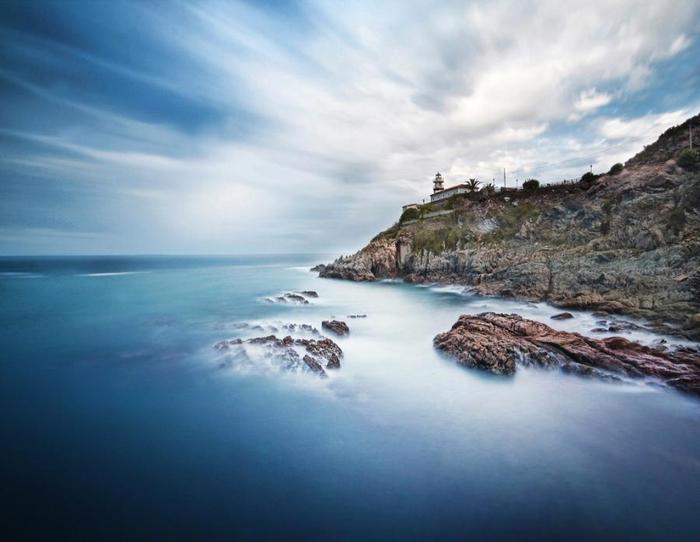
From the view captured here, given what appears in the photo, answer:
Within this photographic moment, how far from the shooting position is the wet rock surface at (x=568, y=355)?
39.3 ft

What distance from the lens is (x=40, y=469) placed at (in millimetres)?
7758

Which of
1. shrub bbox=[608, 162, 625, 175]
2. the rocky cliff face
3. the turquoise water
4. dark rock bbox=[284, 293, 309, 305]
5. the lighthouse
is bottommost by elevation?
the turquoise water

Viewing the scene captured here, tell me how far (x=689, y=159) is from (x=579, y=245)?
1160 centimetres

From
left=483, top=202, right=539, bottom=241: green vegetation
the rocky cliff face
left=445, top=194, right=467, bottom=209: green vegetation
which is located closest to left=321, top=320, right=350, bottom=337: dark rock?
the rocky cliff face

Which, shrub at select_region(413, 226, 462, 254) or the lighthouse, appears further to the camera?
the lighthouse

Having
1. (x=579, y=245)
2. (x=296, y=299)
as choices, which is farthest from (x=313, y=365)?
(x=579, y=245)

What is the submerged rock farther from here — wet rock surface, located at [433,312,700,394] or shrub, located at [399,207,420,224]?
shrub, located at [399,207,420,224]

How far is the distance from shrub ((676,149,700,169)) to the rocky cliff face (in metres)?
0.33

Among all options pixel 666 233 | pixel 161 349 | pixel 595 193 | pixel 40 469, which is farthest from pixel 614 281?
pixel 40 469

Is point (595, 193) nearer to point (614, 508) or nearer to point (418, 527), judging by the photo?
point (614, 508)

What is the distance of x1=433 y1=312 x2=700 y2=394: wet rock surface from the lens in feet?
39.3

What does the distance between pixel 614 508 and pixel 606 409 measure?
4.55 m

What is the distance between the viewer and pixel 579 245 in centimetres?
3334

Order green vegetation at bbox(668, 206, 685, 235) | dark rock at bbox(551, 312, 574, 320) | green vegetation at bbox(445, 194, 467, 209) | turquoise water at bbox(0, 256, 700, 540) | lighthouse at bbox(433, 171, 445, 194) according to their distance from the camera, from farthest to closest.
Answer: lighthouse at bbox(433, 171, 445, 194) < green vegetation at bbox(445, 194, 467, 209) < green vegetation at bbox(668, 206, 685, 235) < dark rock at bbox(551, 312, 574, 320) < turquoise water at bbox(0, 256, 700, 540)
